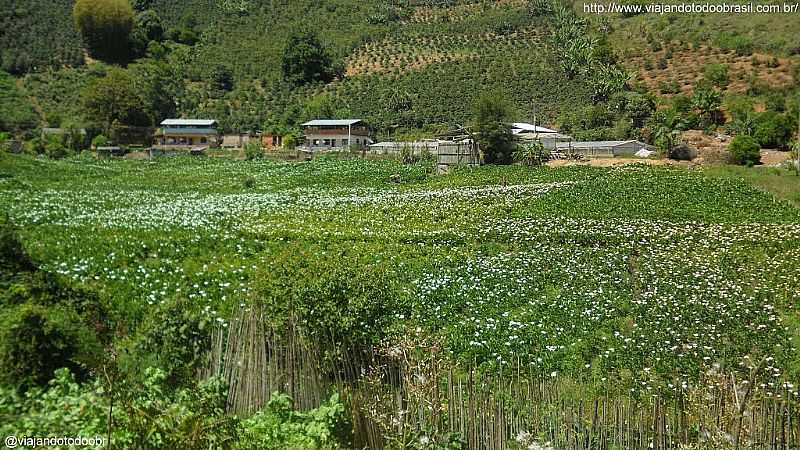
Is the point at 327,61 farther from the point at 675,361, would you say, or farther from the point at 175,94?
the point at 675,361

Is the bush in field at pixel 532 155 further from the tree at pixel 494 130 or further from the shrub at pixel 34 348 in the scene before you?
the shrub at pixel 34 348

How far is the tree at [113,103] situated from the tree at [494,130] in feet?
134

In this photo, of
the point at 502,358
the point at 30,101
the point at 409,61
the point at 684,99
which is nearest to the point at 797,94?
the point at 684,99

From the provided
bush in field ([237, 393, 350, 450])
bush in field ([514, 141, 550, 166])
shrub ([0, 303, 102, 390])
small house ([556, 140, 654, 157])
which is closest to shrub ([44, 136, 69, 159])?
bush in field ([514, 141, 550, 166])

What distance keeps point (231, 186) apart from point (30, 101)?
4934 centimetres

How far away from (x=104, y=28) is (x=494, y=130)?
237 ft

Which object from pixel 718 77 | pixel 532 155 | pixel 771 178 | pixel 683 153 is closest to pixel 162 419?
pixel 771 178

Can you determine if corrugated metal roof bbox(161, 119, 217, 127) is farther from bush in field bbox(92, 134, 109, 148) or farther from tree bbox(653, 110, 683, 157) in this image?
tree bbox(653, 110, 683, 157)

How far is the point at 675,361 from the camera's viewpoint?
27.6 feet

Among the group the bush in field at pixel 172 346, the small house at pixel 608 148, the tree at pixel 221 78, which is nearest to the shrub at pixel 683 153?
the small house at pixel 608 148

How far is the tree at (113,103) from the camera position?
2525 inches

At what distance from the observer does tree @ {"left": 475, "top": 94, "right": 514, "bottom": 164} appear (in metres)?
40.2

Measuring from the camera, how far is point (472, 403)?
5445 mm

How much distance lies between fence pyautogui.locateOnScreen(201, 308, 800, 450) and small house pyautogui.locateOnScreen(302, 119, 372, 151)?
52.7 m
